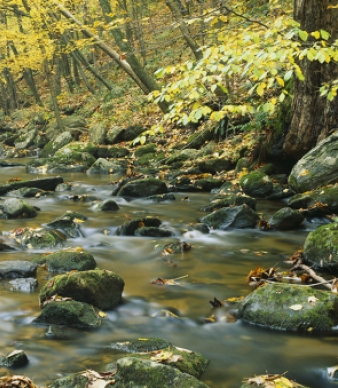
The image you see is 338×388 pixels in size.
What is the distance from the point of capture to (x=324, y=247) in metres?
5.37

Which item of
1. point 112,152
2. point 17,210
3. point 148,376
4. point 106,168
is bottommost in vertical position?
point 106,168

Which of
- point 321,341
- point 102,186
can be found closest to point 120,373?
point 321,341

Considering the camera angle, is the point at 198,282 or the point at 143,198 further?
the point at 143,198

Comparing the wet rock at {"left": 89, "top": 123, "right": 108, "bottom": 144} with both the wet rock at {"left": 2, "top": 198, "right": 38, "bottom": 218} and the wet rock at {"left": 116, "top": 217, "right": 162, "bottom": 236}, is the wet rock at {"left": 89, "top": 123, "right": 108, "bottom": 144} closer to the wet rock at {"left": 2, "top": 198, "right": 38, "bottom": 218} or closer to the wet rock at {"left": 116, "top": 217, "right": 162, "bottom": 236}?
the wet rock at {"left": 2, "top": 198, "right": 38, "bottom": 218}

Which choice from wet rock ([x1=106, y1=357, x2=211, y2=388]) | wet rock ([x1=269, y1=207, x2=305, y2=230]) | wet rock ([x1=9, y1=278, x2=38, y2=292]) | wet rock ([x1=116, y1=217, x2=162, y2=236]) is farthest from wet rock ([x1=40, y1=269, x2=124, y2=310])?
wet rock ([x1=269, y1=207, x2=305, y2=230])

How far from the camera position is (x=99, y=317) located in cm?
434

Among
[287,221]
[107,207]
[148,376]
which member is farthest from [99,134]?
[148,376]

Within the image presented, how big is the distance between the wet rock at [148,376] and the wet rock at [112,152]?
14708 mm

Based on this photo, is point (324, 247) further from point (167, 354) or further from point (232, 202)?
point (232, 202)

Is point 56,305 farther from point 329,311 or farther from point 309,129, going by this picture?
point 309,129

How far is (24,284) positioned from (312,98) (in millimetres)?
7198

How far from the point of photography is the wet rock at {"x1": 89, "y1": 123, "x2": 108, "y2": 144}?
19.5 metres

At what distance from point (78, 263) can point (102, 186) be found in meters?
7.18

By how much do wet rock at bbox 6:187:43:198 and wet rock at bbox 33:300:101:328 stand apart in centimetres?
739
